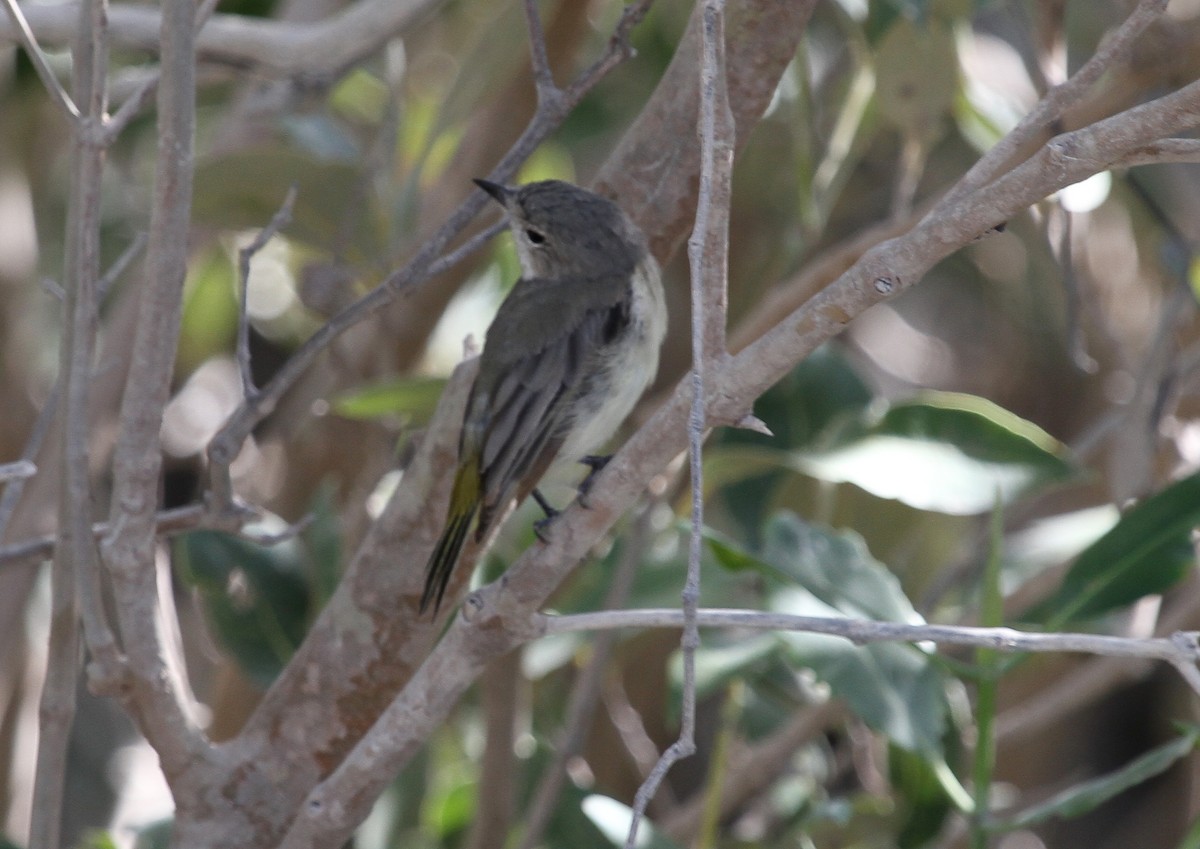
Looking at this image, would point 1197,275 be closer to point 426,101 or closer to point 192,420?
point 426,101

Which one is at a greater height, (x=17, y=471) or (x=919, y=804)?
(x=17, y=471)

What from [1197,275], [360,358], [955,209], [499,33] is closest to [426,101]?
[360,358]

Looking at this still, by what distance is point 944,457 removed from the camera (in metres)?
2.44

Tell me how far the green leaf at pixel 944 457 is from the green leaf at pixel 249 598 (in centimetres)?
107

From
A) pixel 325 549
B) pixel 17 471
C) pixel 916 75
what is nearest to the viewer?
pixel 17 471

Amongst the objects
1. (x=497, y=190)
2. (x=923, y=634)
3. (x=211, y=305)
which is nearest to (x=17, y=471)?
(x=497, y=190)

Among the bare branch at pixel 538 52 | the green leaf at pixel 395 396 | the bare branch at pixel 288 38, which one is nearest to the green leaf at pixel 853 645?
the green leaf at pixel 395 396

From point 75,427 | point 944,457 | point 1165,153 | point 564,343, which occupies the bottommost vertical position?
point 1165,153

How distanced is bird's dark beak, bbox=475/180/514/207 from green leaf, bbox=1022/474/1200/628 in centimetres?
117

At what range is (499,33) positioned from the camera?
2918 mm

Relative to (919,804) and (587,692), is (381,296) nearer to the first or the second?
(587,692)

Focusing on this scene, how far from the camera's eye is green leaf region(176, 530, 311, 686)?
263cm

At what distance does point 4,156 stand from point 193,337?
2.58ft

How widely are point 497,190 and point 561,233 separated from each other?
221 millimetres
